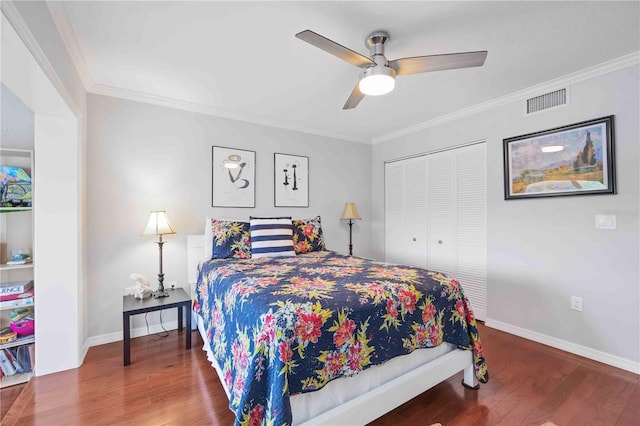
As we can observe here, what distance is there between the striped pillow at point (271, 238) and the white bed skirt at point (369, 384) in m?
1.11

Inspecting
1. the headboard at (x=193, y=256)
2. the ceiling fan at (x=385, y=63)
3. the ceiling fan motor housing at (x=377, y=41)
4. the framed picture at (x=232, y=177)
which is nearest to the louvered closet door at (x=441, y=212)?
the ceiling fan at (x=385, y=63)

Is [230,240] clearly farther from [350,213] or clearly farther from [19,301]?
[350,213]

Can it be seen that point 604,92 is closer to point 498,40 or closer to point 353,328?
point 498,40

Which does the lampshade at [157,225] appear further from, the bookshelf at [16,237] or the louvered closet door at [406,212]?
the louvered closet door at [406,212]

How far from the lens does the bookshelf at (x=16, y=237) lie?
2.26 meters

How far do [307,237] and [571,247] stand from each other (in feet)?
7.87

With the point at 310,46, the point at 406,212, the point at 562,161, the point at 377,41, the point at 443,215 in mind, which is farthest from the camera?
the point at 406,212

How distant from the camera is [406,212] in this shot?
404 cm

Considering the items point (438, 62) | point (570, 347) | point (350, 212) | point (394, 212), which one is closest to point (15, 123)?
point (438, 62)

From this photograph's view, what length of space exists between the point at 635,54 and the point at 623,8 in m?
0.73

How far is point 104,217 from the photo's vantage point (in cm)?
274

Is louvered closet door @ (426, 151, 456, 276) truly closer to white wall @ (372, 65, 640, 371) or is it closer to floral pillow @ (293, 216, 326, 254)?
white wall @ (372, 65, 640, 371)

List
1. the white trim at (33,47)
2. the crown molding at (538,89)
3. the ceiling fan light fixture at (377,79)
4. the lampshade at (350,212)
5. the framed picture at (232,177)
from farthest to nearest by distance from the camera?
the lampshade at (350,212), the framed picture at (232,177), the crown molding at (538,89), the ceiling fan light fixture at (377,79), the white trim at (33,47)

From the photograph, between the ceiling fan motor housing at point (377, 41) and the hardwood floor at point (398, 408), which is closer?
the hardwood floor at point (398, 408)
